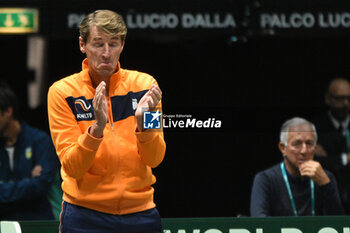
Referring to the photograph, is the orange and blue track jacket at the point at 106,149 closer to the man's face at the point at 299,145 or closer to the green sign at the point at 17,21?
the green sign at the point at 17,21

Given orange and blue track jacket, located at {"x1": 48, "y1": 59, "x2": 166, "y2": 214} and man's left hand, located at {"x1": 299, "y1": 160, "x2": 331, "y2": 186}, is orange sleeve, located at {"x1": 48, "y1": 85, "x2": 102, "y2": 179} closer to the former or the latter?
orange and blue track jacket, located at {"x1": 48, "y1": 59, "x2": 166, "y2": 214}

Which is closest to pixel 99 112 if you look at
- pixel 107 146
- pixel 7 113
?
pixel 107 146

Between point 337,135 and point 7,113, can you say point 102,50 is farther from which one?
point 337,135

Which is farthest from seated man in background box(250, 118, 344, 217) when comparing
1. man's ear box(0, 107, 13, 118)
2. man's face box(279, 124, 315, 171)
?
man's ear box(0, 107, 13, 118)

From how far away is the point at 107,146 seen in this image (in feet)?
11.7

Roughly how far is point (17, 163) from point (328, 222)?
2.25 m

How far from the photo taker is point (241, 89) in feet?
17.3

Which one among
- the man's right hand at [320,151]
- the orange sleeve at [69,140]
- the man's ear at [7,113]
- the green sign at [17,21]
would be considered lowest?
the man's right hand at [320,151]

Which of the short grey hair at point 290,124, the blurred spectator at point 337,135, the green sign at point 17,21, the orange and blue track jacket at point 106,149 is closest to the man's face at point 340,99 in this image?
the blurred spectator at point 337,135

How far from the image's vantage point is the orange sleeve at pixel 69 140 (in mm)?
3416

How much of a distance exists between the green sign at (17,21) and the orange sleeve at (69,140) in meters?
1.60

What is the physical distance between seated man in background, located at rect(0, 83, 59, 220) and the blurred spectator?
6.27 feet

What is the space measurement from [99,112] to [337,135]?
8.16 feet

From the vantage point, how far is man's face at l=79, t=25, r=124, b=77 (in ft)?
11.8
